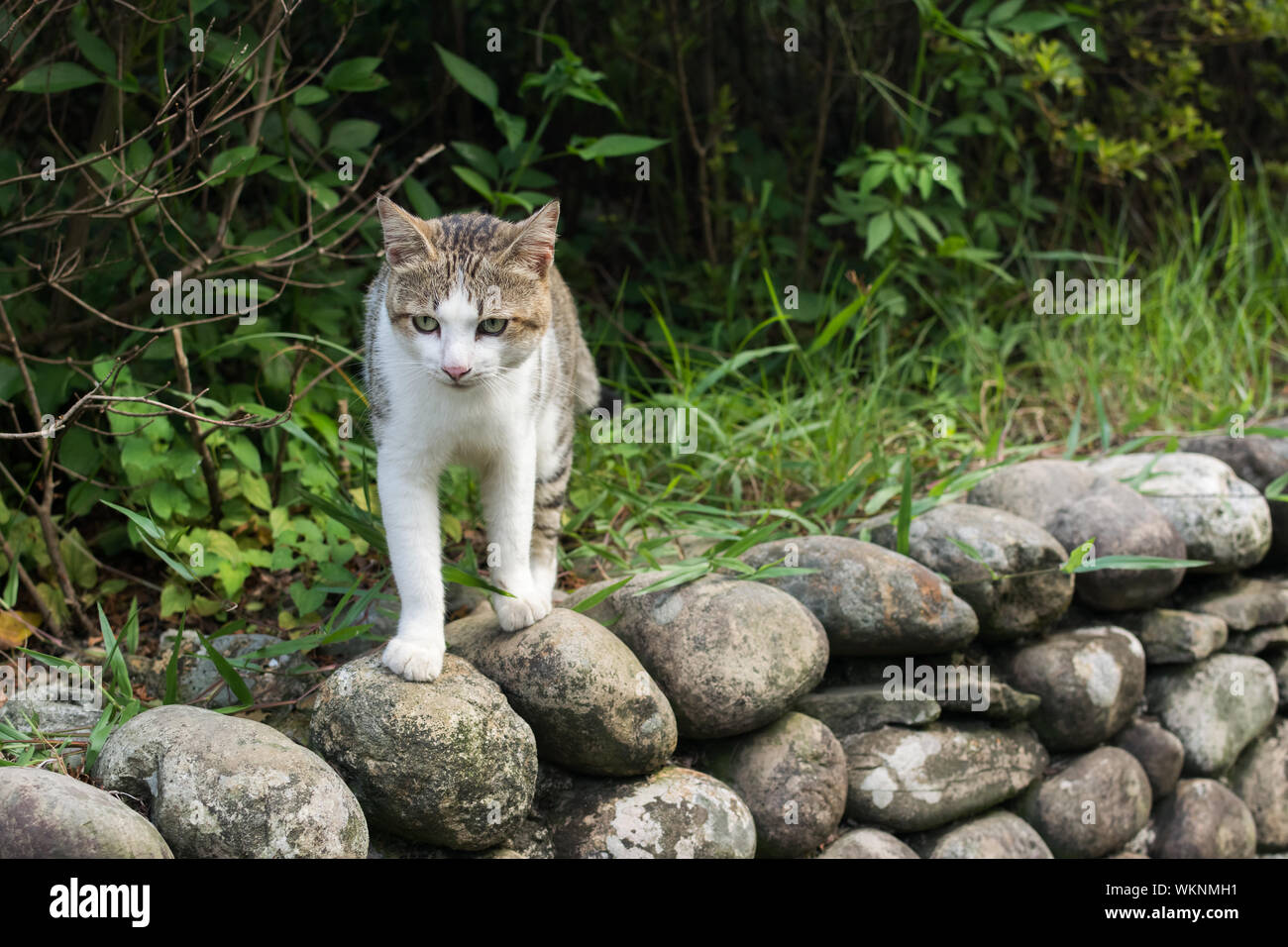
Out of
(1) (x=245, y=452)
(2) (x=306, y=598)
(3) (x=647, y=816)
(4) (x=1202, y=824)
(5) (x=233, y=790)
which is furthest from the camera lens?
(4) (x=1202, y=824)

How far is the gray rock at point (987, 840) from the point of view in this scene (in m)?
→ 3.10

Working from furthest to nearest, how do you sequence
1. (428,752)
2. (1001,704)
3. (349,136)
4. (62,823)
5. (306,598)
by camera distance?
(349,136), (1001,704), (306,598), (428,752), (62,823)

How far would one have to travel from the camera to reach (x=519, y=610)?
2689 millimetres

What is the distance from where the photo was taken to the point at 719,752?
297 cm

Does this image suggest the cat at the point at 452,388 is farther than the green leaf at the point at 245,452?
No

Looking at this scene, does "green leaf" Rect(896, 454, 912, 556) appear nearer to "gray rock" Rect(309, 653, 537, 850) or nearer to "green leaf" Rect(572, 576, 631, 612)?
"green leaf" Rect(572, 576, 631, 612)

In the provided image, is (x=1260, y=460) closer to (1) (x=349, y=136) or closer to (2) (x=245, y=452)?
(1) (x=349, y=136)

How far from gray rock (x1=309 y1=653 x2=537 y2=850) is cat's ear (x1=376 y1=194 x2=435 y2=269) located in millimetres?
890

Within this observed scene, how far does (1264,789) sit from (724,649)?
2.21m

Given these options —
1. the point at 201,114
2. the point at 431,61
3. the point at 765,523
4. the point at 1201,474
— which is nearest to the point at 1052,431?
the point at 1201,474

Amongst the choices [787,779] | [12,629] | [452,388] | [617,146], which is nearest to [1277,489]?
[787,779]

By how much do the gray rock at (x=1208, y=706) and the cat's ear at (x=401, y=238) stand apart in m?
2.68

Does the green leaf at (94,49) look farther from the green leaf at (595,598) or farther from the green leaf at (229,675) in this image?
the green leaf at (595,598)

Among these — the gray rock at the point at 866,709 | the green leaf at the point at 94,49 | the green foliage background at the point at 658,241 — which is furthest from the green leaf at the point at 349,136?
the gray rock at the point at 866,709
